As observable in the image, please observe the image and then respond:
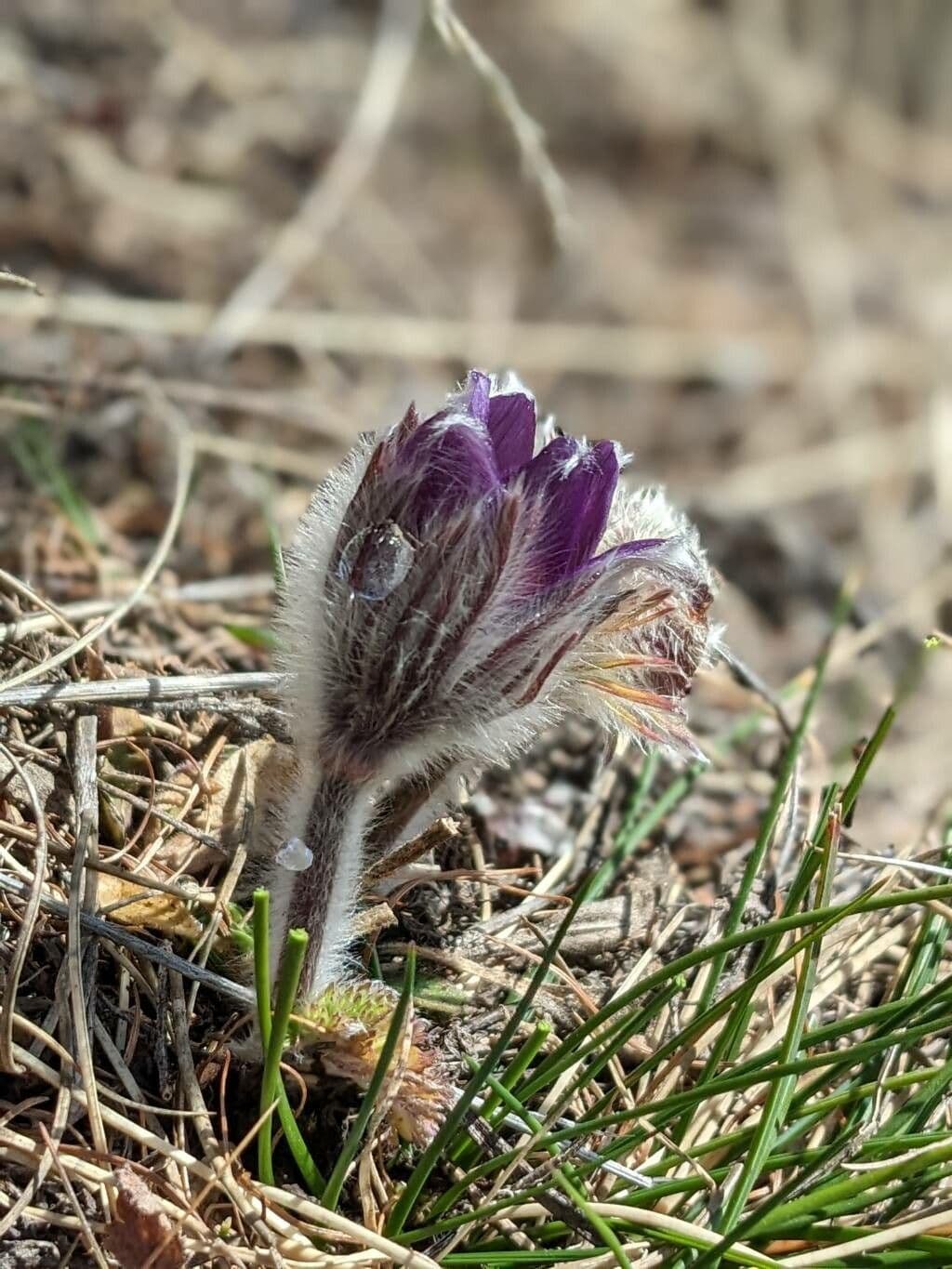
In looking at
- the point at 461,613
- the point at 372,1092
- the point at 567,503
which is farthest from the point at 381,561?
the point at 372,1092

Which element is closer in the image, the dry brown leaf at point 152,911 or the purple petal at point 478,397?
the purple petal at point 478,397

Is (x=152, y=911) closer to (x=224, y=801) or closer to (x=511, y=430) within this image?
(x=224, y=801)

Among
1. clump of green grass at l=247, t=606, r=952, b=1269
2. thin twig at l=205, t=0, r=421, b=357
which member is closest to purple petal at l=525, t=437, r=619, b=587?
clump of green grass at l=247, t=606, r=952, b=1269

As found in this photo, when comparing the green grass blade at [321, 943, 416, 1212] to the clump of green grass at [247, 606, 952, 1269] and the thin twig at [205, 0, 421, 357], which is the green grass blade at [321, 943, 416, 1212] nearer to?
the clump of green grass at [247, 606, 952, 1269]

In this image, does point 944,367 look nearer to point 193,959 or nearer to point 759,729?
point 759,729

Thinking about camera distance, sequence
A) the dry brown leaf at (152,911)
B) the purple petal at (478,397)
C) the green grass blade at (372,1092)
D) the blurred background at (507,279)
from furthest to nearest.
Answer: the blurred background at (507,279) → the dry brown leaf at (152,911) → the purple petal at (478,397) → the green grass blade at (372,1092)

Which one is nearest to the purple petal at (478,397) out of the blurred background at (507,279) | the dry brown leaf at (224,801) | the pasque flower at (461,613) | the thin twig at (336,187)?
the pasque flower at (461,613)

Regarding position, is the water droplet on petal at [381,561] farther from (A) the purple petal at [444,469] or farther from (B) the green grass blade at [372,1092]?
(B) the green grass blade at [372,1092]

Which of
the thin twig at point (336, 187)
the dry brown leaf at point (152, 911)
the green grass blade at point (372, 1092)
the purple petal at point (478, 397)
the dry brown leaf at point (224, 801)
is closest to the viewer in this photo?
the green grass blade at point (372, 1092)

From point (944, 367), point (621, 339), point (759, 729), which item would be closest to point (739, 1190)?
point (759, 729)
